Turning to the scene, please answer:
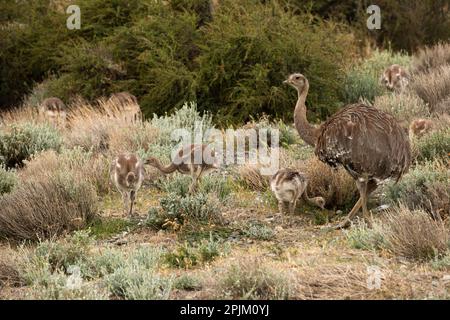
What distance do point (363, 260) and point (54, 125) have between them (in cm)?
917

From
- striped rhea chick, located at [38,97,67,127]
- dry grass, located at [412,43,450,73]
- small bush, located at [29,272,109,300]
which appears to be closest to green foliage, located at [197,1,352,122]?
dry grass, located at [412,43,450,73]

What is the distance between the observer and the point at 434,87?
673 inches

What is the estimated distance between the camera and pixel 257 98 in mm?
16734

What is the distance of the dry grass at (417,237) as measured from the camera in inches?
340

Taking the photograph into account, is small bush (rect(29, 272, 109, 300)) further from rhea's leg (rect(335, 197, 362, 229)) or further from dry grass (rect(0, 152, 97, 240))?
rhea's leg (rect(335, 197, 362, 229))

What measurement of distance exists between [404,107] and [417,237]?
7405 millimetres

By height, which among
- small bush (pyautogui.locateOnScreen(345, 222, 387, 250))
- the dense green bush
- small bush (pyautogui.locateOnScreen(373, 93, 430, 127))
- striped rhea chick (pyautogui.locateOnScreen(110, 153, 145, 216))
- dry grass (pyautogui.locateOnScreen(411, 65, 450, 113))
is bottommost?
small bush (pyautogui.locateOnScreen(345, 222, 387, 250))

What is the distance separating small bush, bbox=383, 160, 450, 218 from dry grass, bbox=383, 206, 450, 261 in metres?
0.82

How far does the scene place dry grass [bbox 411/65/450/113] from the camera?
55.2ft

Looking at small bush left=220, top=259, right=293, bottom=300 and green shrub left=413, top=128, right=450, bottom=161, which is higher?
green shrub left=413, top=128, right=450, bottom=161

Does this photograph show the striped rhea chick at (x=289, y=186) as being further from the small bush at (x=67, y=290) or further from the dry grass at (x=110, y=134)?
the small bush at (x=67, y=290)

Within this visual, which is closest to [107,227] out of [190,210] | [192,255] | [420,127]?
[190,210]

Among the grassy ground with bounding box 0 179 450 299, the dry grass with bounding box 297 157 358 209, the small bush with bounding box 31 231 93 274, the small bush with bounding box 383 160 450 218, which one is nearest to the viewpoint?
the grassy ground with bounding box 0 179 450 299

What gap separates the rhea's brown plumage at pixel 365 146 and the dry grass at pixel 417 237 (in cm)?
100
